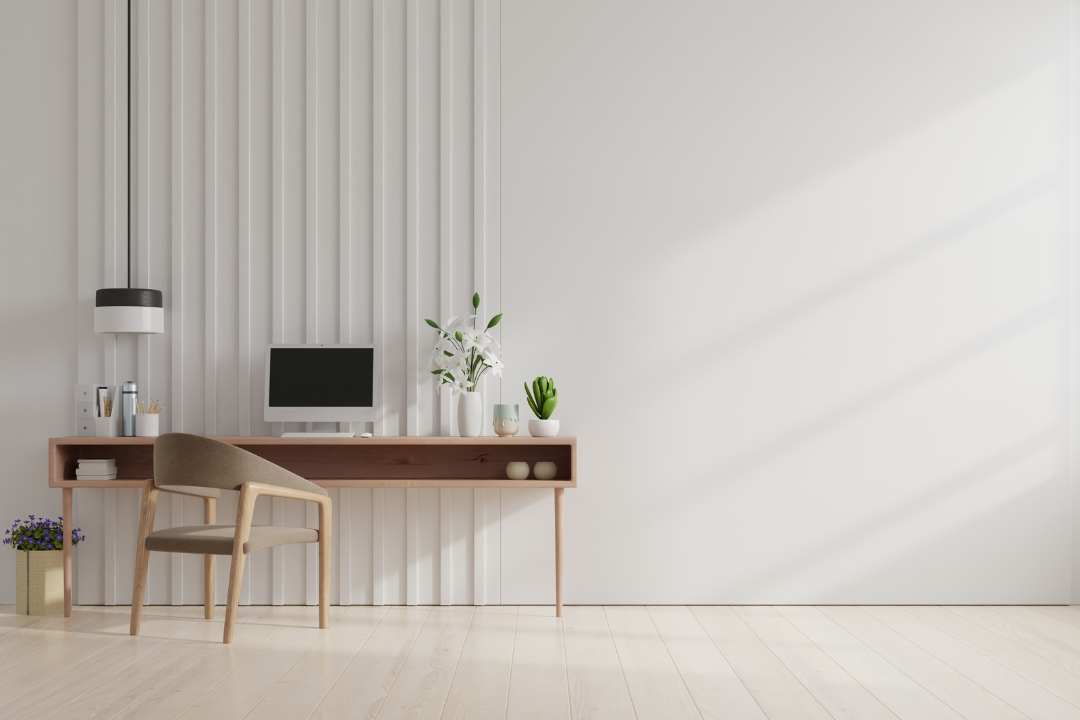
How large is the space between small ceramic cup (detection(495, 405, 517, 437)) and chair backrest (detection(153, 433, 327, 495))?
37.4 inches

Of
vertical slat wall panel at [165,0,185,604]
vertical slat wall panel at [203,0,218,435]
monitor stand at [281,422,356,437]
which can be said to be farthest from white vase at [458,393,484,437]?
vertical slat wall panel at [165,0,185,604]

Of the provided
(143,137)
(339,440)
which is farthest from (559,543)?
(143,137)

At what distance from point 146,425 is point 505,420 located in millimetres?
1551

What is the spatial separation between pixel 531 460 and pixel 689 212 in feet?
4.42

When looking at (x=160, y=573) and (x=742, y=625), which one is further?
(x=160, y=573)

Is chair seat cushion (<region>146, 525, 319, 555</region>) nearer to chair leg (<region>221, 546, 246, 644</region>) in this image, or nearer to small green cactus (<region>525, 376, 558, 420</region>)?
chair leg (<region>221, 546, 246, 644</region>)

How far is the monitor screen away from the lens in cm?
345

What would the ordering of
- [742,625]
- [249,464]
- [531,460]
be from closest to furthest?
[249,464]
[742,625]
[531,460]

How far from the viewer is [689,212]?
11.9ft

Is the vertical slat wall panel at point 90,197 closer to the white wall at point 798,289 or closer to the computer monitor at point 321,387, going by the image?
the computer monitor at point 321,387

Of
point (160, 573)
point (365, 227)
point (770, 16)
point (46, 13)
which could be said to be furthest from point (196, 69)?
point (770, 16)

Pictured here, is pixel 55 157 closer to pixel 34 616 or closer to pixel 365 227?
pixel 365 227

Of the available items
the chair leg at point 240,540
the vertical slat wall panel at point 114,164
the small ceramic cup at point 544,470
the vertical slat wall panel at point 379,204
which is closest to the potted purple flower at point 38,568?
the vertical slat wall panel at point 114,164

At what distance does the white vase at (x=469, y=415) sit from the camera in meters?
3.42
